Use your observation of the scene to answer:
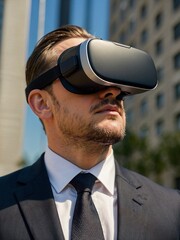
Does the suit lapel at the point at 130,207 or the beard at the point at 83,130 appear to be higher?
the beard at the point at 83,130

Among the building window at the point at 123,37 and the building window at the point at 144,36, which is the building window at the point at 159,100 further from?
the building window at the point at 123,37

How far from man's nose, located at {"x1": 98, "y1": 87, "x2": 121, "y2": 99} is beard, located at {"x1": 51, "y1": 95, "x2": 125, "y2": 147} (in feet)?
0.07

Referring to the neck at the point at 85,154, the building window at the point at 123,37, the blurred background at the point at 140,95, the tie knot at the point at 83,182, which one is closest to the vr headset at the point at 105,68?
the neck at the point at 85,154

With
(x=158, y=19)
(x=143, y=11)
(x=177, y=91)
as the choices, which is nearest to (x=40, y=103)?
(x=177, y=91)

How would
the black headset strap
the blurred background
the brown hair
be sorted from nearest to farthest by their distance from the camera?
1. the black headset strap
2. the brown hair
3. the blurred background

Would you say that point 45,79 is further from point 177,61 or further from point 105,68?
point 177,61

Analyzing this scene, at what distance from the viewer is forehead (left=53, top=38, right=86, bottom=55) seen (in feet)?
5.93

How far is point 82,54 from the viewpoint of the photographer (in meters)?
1.53

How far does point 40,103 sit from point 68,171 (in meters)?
0.36

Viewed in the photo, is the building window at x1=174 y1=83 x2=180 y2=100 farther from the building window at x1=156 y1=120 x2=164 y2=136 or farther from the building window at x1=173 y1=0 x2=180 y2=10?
the building window at x1=173 y1=0 x2=180 y2=10

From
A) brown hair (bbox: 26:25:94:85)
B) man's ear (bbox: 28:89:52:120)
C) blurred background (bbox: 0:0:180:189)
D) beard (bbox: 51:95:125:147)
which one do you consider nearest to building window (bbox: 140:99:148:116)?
blurred background (bbox: 0:0:180:189)

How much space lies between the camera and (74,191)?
1654 mm

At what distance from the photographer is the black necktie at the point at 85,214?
4.84 feet

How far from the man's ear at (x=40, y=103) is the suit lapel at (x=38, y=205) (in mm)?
242
